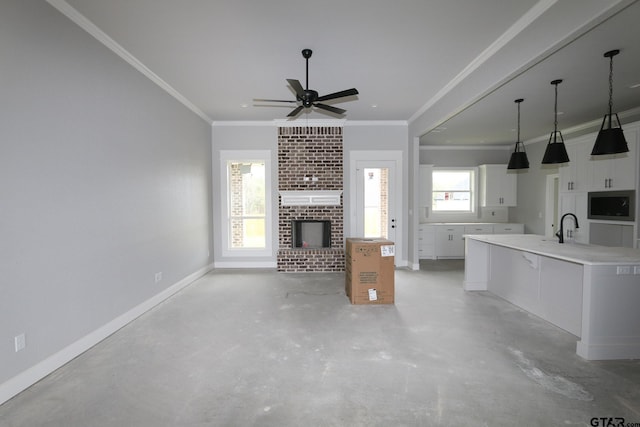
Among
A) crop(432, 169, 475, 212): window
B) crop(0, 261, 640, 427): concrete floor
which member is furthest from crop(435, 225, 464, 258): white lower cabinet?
crop(0, 261, 640, 427): concrete floor

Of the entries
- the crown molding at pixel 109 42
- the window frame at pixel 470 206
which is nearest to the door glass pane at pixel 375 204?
the window frame at pixel 470 206

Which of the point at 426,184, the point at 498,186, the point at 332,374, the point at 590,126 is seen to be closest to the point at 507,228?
the point at 498,186

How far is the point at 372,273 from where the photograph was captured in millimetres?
3830

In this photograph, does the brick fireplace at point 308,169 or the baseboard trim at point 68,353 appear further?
the brick fireplace at point 308,169

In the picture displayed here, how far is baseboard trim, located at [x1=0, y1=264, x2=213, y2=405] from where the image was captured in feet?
6.55

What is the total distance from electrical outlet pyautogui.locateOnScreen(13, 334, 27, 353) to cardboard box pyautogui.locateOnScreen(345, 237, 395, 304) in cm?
304

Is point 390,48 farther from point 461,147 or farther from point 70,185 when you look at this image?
point 461,147

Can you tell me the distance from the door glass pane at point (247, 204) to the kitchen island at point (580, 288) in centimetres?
387

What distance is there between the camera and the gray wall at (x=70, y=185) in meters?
2.02

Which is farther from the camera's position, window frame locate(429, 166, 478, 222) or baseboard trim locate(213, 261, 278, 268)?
window frame locate(429, 166, 478, 222)

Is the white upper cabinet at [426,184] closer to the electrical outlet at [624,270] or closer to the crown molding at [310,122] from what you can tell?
the crown molding at [310,122]

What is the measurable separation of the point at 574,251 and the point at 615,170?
9.13 ft

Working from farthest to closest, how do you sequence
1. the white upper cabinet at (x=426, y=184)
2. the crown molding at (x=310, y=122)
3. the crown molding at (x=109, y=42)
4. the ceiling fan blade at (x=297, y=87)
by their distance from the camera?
the white upper cabinet at (x=426, y=184)
the crown molding at (x=310, y=122)
the ceiling fan blade at (x=297, y=87)
the crown molding at (x=109, y=42)

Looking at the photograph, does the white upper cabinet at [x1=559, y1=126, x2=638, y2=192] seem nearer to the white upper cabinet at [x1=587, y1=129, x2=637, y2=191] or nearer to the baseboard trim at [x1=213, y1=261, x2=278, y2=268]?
the white upper cabinet at [x1=587, y1=129, x2=637, y2=191]
